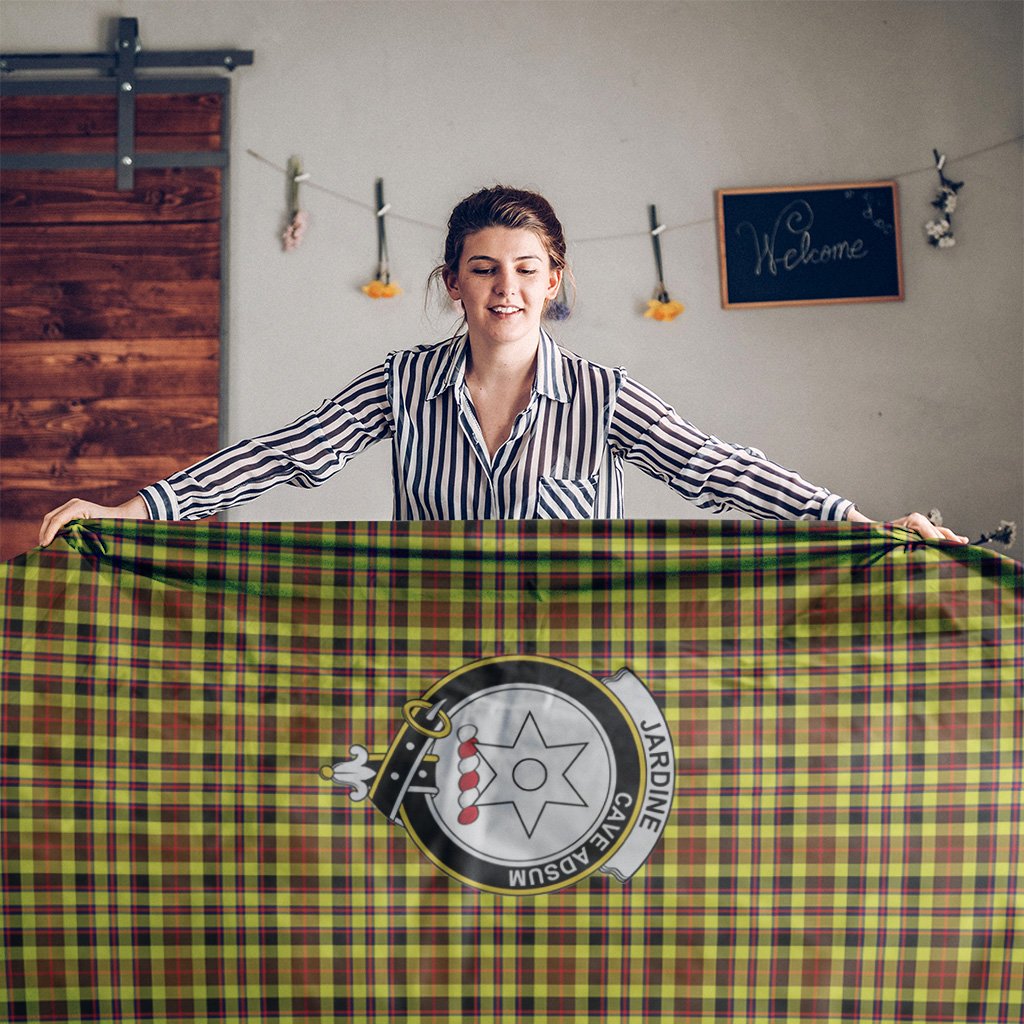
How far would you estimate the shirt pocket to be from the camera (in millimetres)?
1771

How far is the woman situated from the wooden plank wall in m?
1.28

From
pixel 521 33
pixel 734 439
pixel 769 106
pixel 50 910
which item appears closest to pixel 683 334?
pixel 734 439

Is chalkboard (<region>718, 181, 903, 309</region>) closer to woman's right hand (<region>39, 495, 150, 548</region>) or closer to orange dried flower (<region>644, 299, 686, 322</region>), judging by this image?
orange dried flower (<region>644, 299, 686, 322</region>)

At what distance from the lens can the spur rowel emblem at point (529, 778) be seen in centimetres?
134

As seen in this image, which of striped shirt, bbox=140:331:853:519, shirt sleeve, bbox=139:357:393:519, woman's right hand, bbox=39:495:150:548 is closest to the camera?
woman's right hand, bbox=39:495:150:548

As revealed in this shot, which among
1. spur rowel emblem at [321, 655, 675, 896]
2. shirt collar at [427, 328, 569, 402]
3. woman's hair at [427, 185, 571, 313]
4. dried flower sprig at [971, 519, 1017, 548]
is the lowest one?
spur rowel emblem at [321, 655, 675, 896]

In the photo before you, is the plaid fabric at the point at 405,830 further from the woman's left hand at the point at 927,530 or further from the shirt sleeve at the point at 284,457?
the shirt sleeve at the point at 284,457

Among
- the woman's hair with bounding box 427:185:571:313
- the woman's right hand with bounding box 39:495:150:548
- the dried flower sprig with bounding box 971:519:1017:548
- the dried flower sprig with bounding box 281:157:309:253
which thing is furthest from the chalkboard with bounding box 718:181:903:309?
the woman's right hand with bounding box 39:495:150:548

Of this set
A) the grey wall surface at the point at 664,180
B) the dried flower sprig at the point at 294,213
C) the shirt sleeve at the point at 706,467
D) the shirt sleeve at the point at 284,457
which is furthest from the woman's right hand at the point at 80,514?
the dried flower sprig at the point at 294,213

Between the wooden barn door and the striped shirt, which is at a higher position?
the wooden barn door

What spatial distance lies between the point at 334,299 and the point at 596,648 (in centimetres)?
186

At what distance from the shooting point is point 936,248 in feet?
9.59

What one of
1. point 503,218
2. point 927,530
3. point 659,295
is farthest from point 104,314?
point 927,530

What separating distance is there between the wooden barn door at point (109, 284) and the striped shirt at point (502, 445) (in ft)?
4.25
